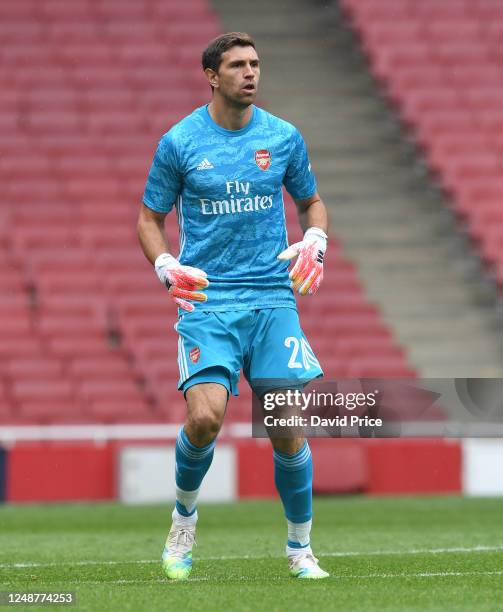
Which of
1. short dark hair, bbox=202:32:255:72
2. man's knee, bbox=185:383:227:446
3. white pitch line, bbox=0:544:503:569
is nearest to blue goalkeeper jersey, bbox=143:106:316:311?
short dark hair, bbox=202:32:255:72

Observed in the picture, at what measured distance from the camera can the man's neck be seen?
6.50 meters

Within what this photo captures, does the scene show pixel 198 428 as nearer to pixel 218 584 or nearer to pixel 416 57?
pixel 218 584

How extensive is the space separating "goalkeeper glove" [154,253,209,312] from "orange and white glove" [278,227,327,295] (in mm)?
337

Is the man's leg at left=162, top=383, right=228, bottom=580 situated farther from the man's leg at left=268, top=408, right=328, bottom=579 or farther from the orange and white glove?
the orange and white glove

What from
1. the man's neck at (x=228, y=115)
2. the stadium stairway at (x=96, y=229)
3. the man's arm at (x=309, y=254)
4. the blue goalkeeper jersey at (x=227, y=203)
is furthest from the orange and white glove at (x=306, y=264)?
the stadium stairway at (x=96, y=229)

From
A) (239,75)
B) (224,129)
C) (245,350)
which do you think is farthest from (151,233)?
A: (239,75)

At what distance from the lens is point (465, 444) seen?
14.4 m

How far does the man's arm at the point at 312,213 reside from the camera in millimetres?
6645

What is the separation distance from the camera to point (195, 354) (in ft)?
20.6

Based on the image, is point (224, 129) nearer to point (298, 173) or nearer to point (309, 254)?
point (298, 173)

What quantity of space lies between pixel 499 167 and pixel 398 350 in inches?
128

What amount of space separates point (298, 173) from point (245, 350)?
79cm

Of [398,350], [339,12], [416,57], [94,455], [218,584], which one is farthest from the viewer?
[339,12]

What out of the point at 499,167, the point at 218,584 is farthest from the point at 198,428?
the point at 499,167
